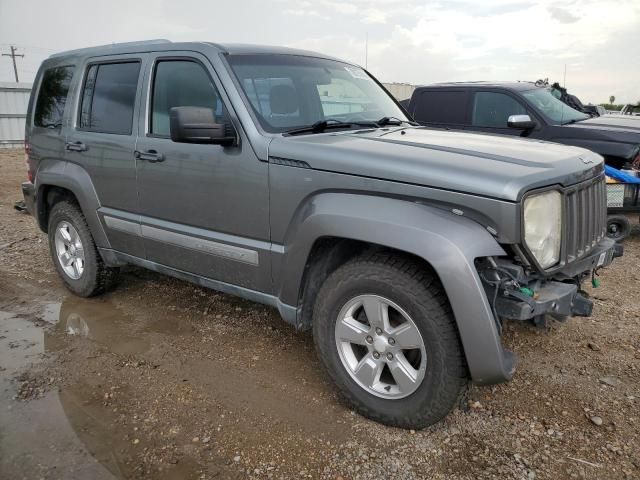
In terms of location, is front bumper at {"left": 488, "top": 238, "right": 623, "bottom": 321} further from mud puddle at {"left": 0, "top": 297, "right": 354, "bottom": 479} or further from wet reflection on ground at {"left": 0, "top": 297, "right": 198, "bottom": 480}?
wet reflection on ground at {"left": 0, "top": 297, "right": 198, "bottom": 480}

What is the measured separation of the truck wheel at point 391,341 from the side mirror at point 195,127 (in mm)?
1065

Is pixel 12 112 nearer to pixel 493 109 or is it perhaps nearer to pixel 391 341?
pixel 493 109

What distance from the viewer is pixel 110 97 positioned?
13.2 feet

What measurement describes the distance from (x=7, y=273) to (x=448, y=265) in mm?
4927

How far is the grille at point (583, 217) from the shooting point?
258cm

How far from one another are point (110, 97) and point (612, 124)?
6754 mm

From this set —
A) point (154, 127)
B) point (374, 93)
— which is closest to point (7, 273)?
point (154, 127)

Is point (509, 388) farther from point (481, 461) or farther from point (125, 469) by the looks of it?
Result: point (125, 469)

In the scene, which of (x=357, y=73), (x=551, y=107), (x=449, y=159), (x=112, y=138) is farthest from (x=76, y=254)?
(x=551, y=107)

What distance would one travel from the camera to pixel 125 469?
2486mm

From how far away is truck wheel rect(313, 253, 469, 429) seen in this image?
2.47 meters

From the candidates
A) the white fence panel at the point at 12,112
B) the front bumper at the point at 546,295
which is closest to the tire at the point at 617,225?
the front bumper at the point at 546,295

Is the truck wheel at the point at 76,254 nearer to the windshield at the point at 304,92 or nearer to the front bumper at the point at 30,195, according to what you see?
the front bumper at the point at 30,195

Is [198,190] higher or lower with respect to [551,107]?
lower
